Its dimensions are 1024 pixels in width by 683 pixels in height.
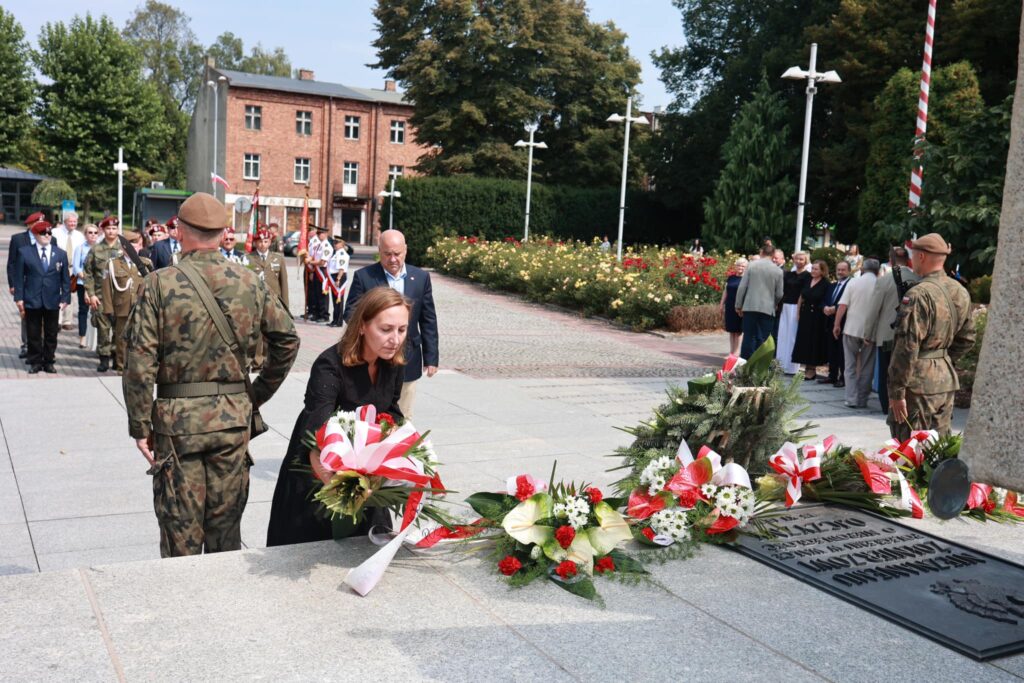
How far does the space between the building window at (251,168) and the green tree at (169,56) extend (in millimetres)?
20366

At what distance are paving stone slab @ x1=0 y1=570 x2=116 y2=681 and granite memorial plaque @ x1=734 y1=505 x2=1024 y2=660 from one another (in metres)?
2.70

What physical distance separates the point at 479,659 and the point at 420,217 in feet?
115

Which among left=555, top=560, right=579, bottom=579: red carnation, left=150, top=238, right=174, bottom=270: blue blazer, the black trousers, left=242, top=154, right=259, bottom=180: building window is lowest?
the black trousers

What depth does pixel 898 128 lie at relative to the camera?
1194 inches

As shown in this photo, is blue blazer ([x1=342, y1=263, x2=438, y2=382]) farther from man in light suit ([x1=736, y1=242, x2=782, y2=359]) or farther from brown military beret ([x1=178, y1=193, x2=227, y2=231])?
man in light suit ([x1=736, y1=242, x2=782, y2=359])

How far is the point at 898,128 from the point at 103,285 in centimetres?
2561

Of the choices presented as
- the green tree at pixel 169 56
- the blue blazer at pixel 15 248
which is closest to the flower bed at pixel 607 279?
the blue blazer at pixel 15 248

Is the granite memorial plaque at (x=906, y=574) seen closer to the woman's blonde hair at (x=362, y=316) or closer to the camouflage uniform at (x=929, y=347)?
the camouflage uniform at (x=929, y=347)

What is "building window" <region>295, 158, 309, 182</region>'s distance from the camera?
203 ft

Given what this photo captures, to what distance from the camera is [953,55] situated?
102 feet

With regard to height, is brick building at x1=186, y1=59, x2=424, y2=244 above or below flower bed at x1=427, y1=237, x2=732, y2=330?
above

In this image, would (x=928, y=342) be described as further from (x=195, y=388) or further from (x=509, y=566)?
(x=195, y=388)

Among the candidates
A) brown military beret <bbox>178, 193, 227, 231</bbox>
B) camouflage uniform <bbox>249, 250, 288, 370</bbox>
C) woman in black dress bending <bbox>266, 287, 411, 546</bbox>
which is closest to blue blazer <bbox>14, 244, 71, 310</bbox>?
camouflage uniform <bbox>249, 250, 288, 370</bbox>

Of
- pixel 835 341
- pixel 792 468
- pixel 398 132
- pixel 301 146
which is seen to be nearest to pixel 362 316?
pixel 792 468
